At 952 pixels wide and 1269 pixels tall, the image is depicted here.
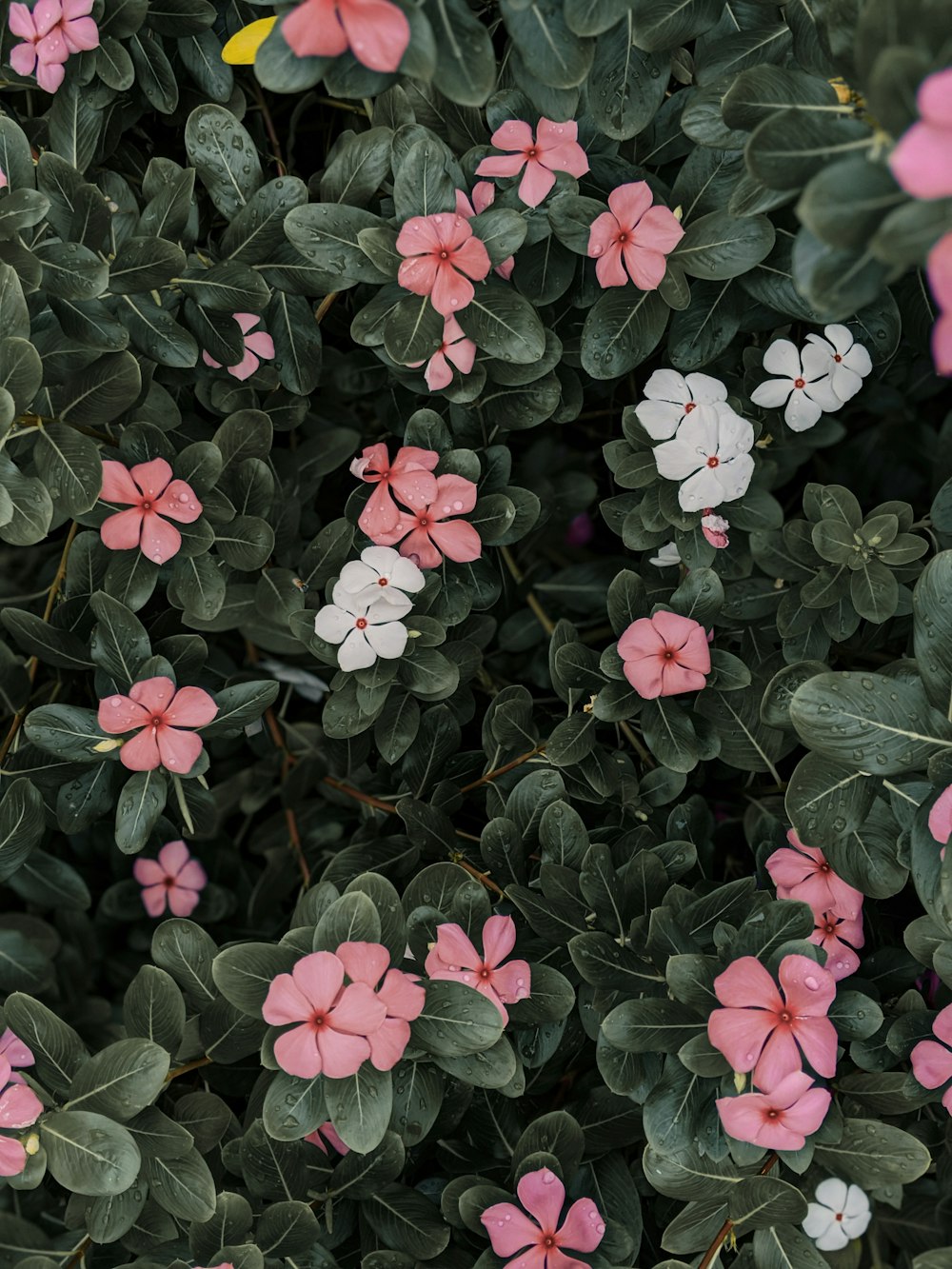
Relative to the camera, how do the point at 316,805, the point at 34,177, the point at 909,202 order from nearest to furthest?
the point at 909,202
the point at 34,177
the point at 316,805

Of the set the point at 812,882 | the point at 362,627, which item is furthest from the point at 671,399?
the point at 812,882

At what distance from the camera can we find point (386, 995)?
1.02m

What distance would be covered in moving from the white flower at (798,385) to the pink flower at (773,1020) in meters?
0.60

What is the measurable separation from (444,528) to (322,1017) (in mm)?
523

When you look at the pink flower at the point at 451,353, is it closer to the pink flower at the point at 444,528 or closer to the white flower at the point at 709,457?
the pink flower at the point at 444,528

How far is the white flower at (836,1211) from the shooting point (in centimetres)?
106

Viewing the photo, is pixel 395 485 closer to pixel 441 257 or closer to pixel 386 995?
pixel 441 257

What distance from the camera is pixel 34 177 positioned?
3.73 feet

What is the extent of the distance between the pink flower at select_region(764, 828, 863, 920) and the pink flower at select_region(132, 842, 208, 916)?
0.81 meters

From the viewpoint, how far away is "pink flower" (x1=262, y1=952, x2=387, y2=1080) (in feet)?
3.24

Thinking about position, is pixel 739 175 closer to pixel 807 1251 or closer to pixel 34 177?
pixel 34 177

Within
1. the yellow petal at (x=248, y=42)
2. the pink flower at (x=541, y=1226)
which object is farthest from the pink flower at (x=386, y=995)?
the yellow petal at (x=248, y=42)

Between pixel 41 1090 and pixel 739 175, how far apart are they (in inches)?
46.0

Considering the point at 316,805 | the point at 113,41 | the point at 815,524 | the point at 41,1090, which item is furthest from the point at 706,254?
the point at 41,1090
